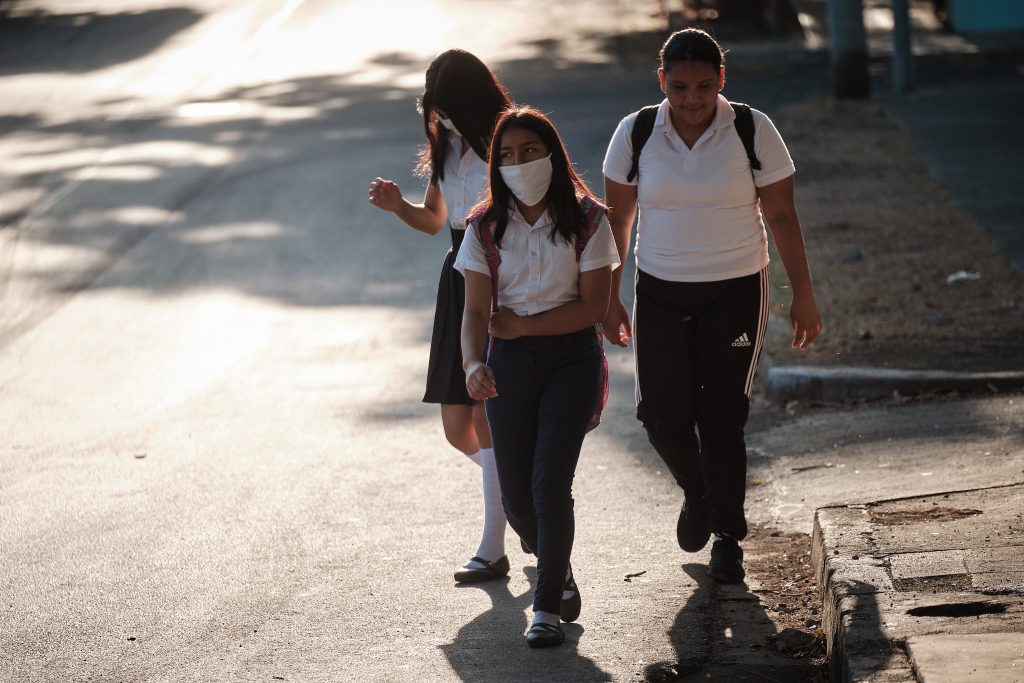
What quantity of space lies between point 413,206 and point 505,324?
921 millimetres

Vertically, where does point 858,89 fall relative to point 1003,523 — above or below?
below

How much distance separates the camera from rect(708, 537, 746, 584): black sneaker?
213 inches

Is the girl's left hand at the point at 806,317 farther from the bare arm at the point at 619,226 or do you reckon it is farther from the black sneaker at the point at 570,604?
the black sneaker at the point at 570,604

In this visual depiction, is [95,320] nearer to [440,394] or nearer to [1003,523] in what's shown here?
[440,394]

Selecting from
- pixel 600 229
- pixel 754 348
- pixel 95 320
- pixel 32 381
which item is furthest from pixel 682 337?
pixel 95 320

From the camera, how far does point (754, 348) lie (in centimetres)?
529

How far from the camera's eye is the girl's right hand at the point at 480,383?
4.59m

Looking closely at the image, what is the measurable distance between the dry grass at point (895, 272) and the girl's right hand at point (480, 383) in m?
3.88

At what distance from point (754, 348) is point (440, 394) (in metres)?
1.14

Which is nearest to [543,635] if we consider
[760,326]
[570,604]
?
[570,604]

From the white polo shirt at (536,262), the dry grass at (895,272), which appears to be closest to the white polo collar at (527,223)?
the white polo shirt at (536,262)

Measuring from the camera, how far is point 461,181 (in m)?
5.43

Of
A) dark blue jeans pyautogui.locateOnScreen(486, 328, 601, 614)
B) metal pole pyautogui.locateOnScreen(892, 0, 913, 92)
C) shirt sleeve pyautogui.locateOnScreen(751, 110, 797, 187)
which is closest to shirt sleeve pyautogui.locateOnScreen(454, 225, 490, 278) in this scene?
dark blue jeans pyautogui.locateOnScreen(486, 328, 601, 614)

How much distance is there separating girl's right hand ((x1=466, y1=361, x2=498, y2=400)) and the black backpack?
1108mm
